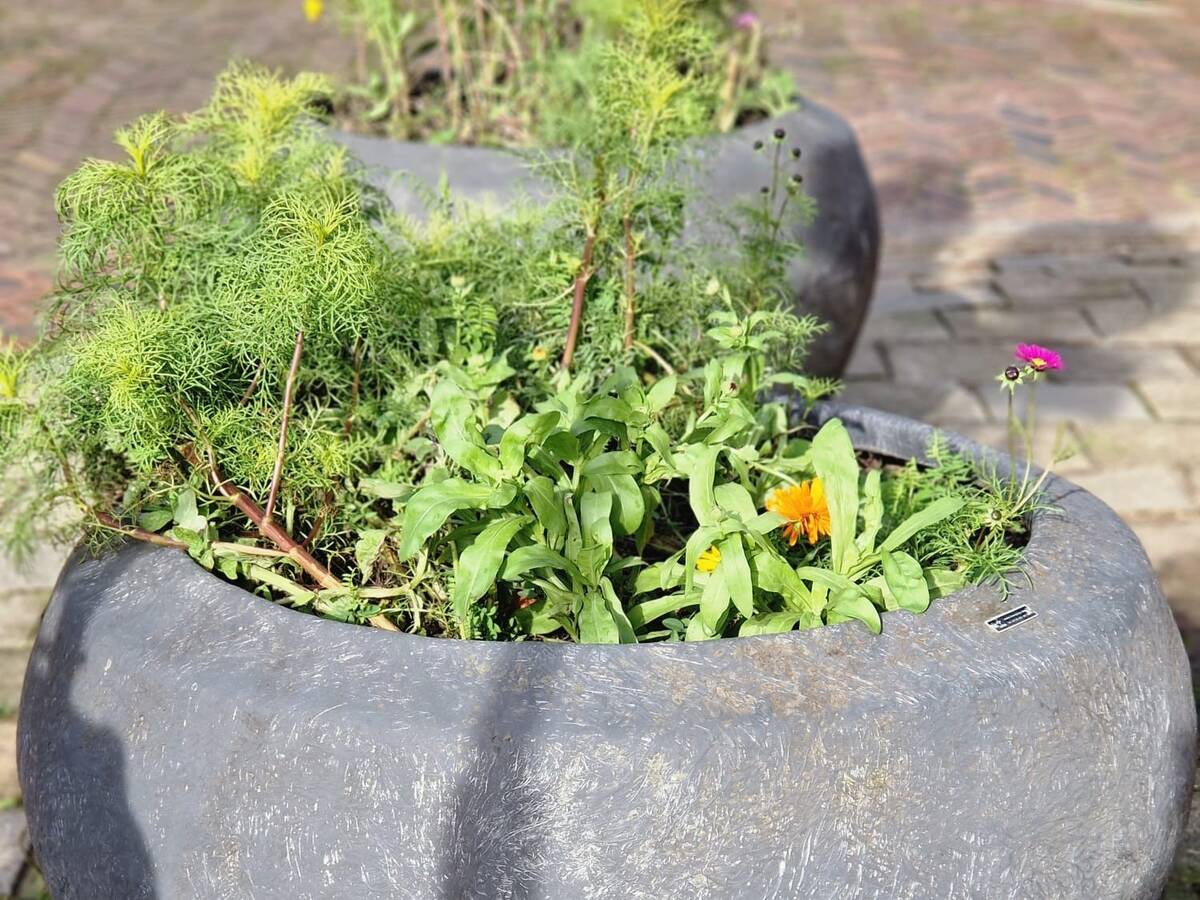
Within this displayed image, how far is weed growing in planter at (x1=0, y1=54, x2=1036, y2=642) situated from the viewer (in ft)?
4.61

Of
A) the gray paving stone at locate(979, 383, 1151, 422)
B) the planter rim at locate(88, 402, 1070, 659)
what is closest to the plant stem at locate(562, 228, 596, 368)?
the planter rim at locate(88, 402, 1070, 659)

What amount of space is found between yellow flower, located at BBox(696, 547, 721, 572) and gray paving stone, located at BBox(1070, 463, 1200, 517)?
1.99m

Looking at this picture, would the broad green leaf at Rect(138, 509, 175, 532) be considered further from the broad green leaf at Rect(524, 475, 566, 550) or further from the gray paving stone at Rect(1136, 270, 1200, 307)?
the gray paving stone at Rect(1136, 270, 1200, 307)

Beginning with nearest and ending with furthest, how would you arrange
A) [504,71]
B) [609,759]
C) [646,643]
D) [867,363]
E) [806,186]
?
[609,759]
[646,643]
[806,186]
[504,71]
[867,363]

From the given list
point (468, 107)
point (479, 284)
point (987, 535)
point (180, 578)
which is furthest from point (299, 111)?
point (468, 107)

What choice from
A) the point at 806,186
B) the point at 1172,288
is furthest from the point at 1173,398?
the point at 806,186

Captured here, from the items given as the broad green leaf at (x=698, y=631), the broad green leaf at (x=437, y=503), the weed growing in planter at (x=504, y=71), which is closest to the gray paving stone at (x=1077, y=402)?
the weed growing in planter at (x=504, y=71)

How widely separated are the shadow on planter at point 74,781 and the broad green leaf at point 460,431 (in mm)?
390

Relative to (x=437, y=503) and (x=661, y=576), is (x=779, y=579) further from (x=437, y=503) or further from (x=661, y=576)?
(x=437, y=503)

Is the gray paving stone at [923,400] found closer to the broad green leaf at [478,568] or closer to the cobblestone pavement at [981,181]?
the cobblestone pavement at [981,181]

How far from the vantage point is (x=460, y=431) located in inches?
57.5

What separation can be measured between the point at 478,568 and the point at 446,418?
23 cm

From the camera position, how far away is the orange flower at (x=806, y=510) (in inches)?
60.2

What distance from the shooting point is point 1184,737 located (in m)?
1.38
